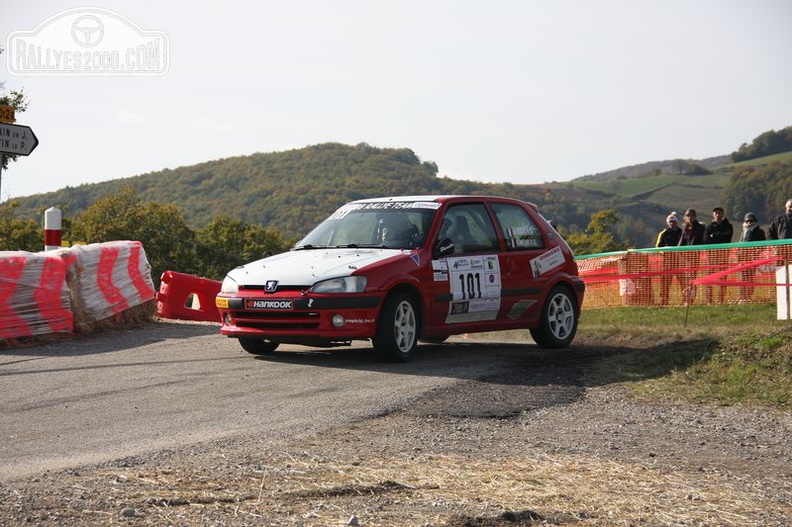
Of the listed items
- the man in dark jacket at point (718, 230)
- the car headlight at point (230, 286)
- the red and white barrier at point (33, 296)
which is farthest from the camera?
the man in dark jacket at point (718, 230)

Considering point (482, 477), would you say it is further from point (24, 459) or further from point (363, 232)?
point (363, 232)

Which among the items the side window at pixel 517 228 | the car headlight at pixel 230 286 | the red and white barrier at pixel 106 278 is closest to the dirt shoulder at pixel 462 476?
the car headlight at pixel 230 286

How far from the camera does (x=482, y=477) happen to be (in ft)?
19.5

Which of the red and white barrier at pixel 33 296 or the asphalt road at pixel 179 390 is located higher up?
the red and white barrier at pixel 33 296

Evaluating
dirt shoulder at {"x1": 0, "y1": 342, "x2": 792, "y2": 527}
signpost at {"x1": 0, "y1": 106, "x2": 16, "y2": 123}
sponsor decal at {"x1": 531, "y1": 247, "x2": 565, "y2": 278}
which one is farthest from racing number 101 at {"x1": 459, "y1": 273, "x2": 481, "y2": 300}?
signpost at {"x1": 0, "y1": 106, "x2": 16, "y2": 123}

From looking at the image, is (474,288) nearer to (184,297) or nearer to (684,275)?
(184,297)

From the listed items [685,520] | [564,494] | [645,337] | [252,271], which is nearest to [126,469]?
[564,494]

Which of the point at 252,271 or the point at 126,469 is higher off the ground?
the point at 252,271

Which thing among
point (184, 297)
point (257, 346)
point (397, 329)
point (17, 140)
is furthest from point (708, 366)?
point (17, 140)

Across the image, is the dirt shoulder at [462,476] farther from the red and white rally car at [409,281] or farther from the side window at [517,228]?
the side window at [517,228]

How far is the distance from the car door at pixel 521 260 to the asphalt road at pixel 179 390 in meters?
0.58

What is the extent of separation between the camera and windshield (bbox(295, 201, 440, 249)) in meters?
11.7

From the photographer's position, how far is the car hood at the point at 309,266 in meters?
10.8

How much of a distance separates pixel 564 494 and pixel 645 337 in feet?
27.6
